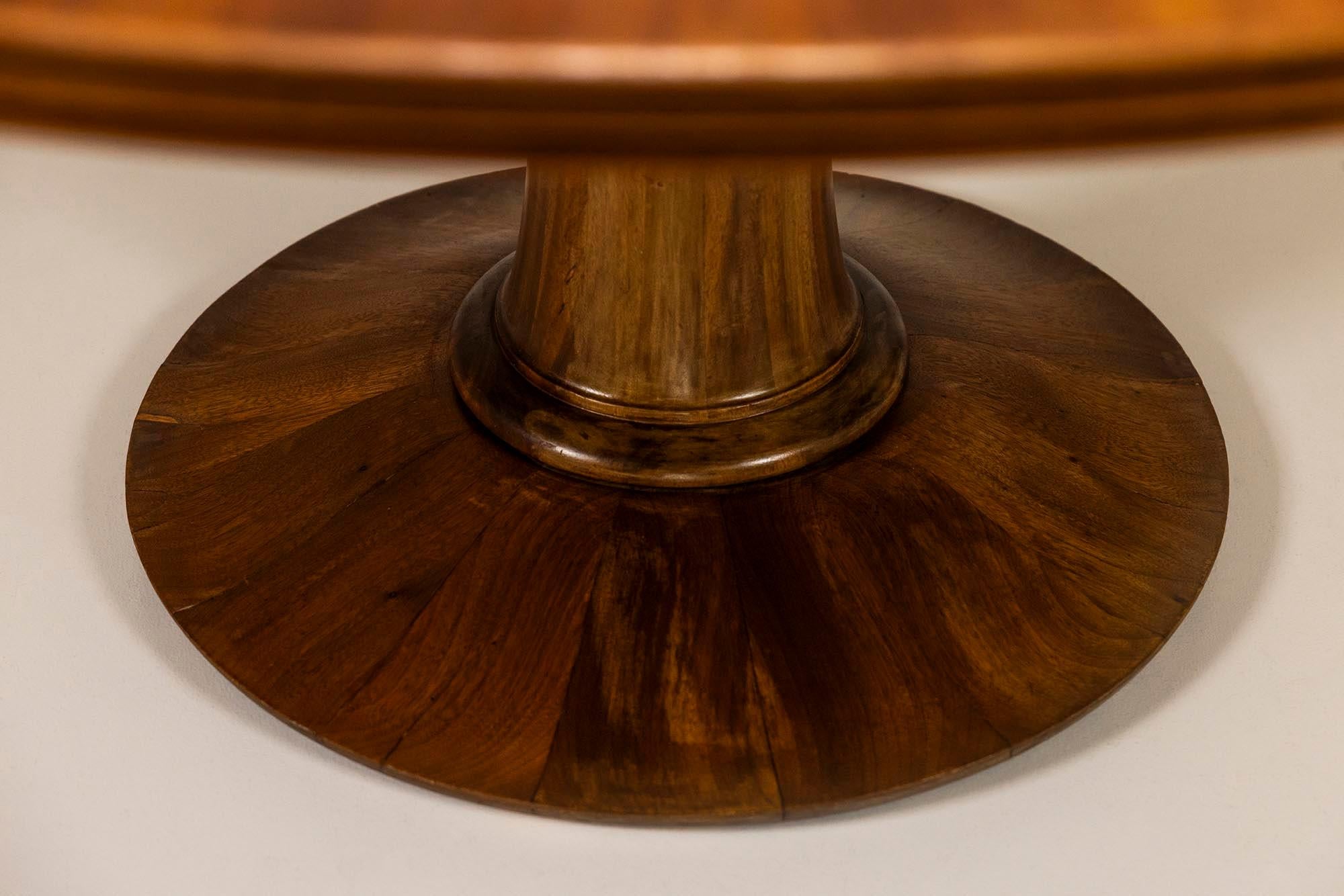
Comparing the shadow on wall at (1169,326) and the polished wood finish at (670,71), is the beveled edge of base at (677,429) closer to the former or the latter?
the shadow on wall at (1169,326)

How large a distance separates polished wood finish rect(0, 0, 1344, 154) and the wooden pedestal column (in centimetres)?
45

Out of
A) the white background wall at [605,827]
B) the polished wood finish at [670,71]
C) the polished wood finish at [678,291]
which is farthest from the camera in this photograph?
the polished wood finish at [678,291]

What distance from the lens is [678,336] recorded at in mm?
901

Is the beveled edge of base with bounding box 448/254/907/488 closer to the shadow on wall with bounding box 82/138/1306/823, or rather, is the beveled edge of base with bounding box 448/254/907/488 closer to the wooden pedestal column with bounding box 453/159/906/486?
the wooden pedestal column with bounding box 453/159/906/486

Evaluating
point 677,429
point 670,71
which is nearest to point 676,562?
point 677,429

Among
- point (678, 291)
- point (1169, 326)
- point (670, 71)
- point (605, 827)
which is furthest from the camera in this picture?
point (1169, 326)

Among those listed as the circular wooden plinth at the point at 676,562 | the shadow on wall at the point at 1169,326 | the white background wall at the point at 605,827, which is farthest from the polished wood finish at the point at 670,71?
the circular wooden plinth at the point at 676,562

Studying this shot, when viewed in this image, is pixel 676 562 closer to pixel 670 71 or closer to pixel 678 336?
pixel 678 336

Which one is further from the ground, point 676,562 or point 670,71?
point 676,562

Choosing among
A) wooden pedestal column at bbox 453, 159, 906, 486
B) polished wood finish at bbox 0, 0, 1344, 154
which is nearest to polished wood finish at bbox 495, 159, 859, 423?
wooden pedestal column at bbox 453, 159, 906, 486

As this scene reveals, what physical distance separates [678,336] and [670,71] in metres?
0.52

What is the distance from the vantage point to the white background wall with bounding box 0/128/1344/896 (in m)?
0.75

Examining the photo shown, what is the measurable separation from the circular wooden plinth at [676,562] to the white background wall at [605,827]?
0.04 m

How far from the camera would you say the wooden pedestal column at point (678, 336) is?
872 millimetres
